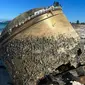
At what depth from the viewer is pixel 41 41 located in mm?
6340

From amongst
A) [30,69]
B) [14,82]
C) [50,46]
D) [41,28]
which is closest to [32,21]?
[41,28]

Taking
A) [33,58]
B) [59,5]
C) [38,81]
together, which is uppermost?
[59,5]

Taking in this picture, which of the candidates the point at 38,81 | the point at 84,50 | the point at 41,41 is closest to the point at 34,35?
the point at 41,41

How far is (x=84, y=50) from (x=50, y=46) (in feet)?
4.08

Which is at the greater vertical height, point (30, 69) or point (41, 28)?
point (41, 28)

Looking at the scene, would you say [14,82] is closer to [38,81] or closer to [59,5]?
[38,81]

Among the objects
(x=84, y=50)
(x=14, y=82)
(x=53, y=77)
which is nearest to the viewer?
(x=53, y=77)

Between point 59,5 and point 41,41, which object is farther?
point 59,5

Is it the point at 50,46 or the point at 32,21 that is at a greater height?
the point at 32,21

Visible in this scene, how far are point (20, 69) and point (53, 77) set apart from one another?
80cm

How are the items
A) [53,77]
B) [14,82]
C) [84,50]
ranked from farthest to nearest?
[84,50] < [14,82] < [53,77]

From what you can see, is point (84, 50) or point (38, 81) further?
point (84, 50)

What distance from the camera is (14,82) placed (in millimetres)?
6703

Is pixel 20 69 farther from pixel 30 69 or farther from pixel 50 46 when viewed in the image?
pixel 50 46
